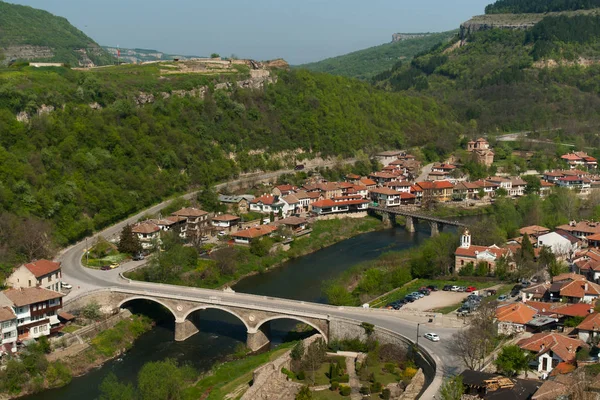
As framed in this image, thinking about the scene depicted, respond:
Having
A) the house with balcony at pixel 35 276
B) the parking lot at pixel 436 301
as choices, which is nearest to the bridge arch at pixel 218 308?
the house with balcony at pixel 35 276

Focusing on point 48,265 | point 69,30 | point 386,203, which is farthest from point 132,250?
point 69,30

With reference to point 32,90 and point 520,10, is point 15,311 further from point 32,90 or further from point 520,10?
point 520,10

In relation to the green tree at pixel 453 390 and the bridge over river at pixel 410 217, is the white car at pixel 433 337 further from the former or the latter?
the bridge over river at pixel 410 217

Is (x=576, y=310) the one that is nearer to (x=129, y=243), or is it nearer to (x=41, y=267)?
(x=41, y=267)

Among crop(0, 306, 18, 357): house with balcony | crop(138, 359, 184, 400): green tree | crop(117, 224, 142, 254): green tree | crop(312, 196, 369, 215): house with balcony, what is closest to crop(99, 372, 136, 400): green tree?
crop(138, 359, 184, 400): green tree

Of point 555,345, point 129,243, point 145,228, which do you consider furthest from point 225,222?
point 555,345

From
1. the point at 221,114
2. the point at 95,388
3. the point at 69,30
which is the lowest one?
the point at 95,388

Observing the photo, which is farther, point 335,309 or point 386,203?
point 386,203
